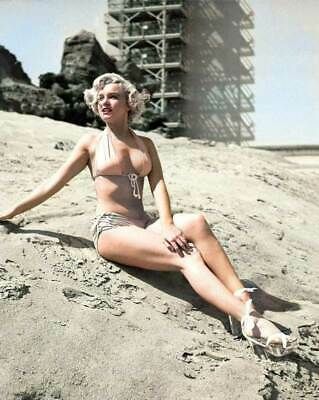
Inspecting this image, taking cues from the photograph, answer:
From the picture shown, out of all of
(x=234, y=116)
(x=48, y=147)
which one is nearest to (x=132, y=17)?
(x=234, y=116)

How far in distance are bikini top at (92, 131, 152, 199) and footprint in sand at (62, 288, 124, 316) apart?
0.68 m

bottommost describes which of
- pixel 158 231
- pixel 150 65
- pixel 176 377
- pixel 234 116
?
pixel 234 116

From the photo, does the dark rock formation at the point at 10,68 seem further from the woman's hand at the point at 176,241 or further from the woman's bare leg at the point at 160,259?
the woman's hand at the point at 176,241

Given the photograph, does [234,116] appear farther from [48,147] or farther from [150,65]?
[48,147]

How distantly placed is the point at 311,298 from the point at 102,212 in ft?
4.42

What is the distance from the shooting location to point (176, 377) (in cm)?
242

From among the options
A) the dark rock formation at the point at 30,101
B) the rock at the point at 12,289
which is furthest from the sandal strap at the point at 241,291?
the dark rock formation at the point at 30,101

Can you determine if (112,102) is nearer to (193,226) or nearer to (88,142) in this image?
(88,142)

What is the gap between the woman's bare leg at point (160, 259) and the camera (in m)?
2.84

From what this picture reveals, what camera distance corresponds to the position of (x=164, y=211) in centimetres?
320

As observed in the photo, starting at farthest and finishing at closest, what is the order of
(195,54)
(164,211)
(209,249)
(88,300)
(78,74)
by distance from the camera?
(195,54) → (78,74) → (164,211) → (209,249) → (88,300)

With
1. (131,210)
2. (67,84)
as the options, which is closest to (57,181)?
(131,210)

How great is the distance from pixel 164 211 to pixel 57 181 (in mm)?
607

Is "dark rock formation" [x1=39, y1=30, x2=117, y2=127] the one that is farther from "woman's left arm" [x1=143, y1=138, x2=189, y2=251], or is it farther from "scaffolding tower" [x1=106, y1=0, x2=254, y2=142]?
"woman's left arm" [x1=143, y1=138, x2=189, y2=251]
